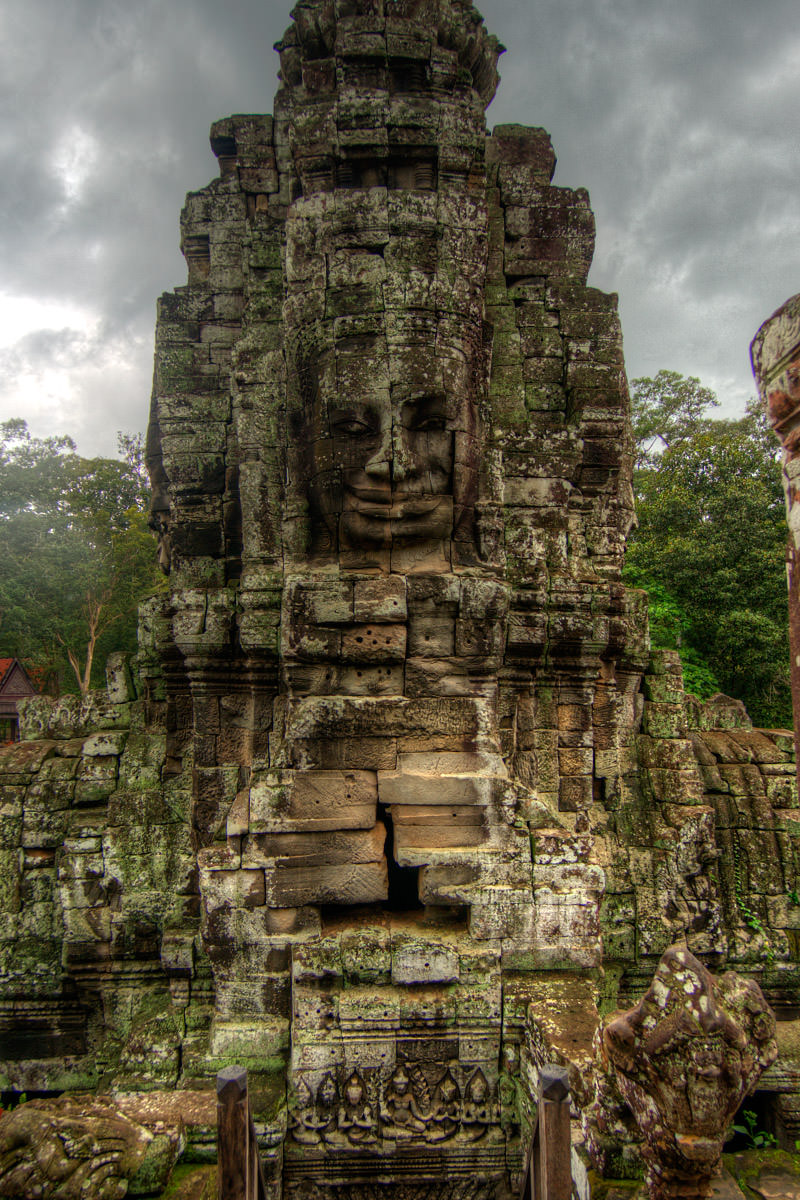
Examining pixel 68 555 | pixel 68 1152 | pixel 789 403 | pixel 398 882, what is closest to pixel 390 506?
pixel 398 882

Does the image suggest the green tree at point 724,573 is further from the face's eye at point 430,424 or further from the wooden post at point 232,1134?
the wooden post at point 232,1134

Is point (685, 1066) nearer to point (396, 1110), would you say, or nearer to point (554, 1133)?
point (554, 1133)

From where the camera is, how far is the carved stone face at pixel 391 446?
4453 millimetres

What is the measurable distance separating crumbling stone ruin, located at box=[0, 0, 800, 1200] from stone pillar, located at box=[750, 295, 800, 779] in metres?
2.26

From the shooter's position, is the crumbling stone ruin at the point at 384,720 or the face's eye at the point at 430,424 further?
the face's eye at the point at 430,424

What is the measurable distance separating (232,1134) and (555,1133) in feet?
3.80

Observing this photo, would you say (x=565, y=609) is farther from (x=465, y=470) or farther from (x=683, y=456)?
(x=683, y=456)

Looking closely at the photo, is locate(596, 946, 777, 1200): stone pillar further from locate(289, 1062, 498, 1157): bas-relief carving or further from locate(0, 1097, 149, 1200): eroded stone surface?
locate(0, 1097, 149, 1200): eroded stone surface

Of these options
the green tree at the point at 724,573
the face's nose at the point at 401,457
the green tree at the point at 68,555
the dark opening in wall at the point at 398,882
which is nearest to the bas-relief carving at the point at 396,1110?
the dark opening in wall at the point at 398,882

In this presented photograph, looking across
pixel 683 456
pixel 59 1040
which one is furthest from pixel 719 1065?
pixel 683 456

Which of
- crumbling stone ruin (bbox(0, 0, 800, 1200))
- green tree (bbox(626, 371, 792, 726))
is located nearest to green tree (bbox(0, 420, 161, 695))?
green tree (bbox(626, 371, 792, 726))

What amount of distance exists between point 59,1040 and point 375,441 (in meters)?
4.91

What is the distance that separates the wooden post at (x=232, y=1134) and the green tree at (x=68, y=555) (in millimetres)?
22734

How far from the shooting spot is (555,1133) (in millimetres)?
2600
